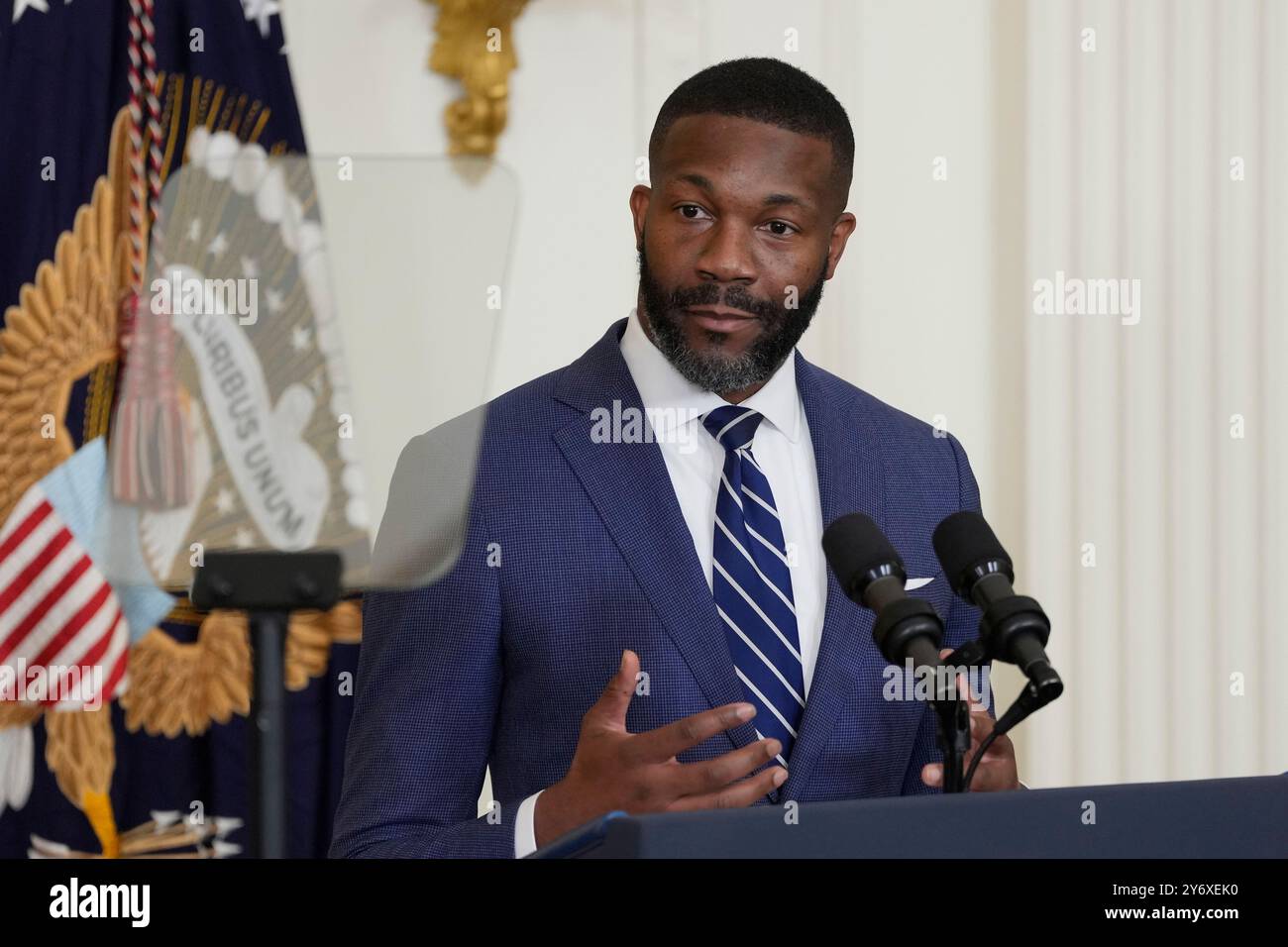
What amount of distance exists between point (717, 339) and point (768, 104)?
1.07 feet

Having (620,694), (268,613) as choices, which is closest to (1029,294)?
(620,694)

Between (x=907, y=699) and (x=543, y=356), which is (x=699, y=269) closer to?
(x=907, y=699)

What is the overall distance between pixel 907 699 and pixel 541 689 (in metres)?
0.45

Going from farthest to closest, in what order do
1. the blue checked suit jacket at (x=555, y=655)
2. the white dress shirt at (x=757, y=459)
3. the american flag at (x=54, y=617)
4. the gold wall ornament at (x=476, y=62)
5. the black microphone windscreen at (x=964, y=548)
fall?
the gold wall ornament at (x=476, y=62), the american flag at (x=54, y=617), the white dress shirt at (x=757, y=459), the blue checked suit jacket at (x=555, y=655), the black microphone windscreen at (x=964, y=548)

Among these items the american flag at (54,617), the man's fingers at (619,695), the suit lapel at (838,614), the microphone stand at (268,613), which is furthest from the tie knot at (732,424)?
the american flag at (54,617)

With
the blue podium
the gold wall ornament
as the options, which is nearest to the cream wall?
the gold wall ornament

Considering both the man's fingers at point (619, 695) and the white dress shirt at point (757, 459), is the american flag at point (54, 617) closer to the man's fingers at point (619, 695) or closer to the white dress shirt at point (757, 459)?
the white dress shirt at point (757, 459)

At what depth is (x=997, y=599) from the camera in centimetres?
123

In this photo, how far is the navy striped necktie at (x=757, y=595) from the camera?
180 cm

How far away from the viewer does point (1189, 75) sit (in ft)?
10.4

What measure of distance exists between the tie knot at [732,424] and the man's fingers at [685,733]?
59 centimetres

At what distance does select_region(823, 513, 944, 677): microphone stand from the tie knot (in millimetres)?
624

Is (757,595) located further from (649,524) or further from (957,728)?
(957,728)
